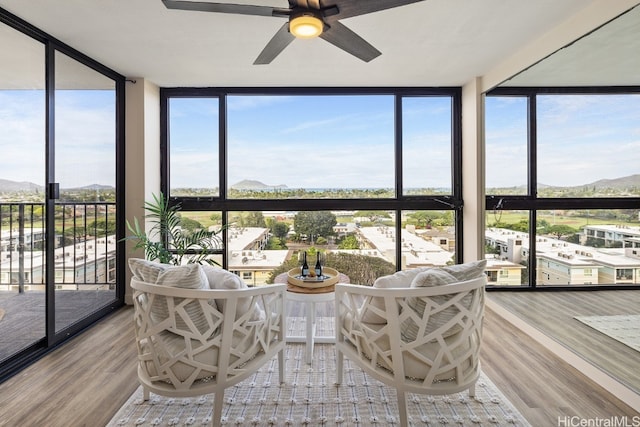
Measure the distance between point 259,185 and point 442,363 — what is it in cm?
307

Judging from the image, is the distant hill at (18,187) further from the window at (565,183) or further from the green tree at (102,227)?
the window at (565,183)

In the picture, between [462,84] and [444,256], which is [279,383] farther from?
[462,84]

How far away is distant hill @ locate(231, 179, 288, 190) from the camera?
412 centimetres

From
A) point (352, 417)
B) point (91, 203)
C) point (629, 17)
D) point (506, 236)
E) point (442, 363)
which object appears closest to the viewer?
point (442, 363)

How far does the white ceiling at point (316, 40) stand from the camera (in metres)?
2.28

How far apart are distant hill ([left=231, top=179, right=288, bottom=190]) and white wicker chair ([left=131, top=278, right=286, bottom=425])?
246cm

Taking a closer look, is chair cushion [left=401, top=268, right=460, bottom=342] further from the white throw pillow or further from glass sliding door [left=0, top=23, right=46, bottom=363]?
glass sliding door [left=0, top=23, right=46, bottom=363]

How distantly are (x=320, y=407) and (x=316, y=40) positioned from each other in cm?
281

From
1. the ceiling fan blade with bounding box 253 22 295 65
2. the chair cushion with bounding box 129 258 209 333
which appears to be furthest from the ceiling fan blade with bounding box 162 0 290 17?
the chair cushion with bounding box 129 258 209 333

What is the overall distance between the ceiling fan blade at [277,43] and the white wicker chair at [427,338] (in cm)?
164

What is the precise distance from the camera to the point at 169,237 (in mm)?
3973

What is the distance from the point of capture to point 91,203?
10.5ft

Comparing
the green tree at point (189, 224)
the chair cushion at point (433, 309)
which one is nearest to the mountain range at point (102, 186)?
the green tree at point (189, 224)

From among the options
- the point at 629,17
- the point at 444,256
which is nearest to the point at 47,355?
the point at 444,256
